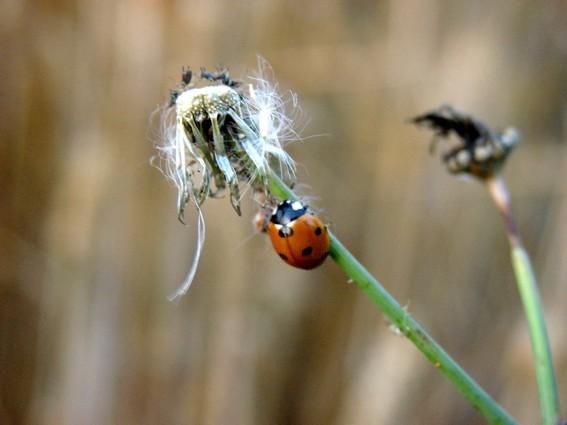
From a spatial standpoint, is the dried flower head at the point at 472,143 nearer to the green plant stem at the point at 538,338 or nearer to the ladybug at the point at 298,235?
the green plant stem at the point at 538,338

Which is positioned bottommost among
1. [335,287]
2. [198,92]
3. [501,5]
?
[198,92]

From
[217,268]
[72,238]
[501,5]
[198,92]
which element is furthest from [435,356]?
[501,5]

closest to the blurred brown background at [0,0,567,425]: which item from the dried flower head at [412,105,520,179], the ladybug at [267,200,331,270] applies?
the dried flower head at [412,105,520,179]

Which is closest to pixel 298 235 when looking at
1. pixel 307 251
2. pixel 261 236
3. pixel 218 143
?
pixel 307 251

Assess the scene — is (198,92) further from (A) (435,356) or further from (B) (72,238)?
(B) (72,238)

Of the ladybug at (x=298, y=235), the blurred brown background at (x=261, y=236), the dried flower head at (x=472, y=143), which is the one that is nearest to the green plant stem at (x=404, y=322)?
the ladybug at (x=298, y=235)

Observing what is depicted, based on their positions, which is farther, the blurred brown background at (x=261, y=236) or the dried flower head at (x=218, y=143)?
the blurred brown background at (x=261, y=236)

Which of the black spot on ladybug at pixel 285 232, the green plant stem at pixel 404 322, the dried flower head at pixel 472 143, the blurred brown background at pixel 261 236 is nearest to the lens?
the green plant stem at pixel 404 322
